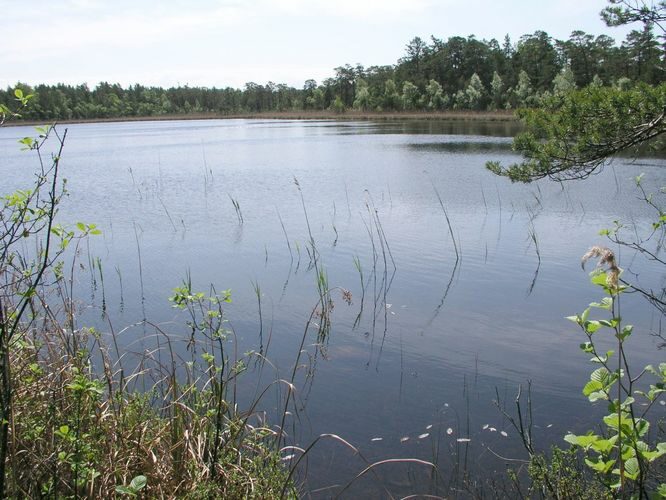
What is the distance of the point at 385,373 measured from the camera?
245 inches

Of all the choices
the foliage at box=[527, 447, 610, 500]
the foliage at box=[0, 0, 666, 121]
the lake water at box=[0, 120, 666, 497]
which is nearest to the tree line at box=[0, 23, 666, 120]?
the foliage at box=[0, 0, 666, 121]

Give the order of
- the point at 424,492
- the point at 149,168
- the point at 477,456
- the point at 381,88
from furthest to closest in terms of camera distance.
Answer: the point at 381,88 < the point at 149,168 < the point at 477,456 < the point at 424,492

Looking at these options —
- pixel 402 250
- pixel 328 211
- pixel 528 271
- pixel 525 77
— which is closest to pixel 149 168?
pixel 328 211

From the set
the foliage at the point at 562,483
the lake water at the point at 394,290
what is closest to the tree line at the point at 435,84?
the lake water at the point at 394,290

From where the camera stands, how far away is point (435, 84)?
74062 mm

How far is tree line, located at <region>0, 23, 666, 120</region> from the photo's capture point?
61031 mm

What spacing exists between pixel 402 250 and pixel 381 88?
73966 millimetres

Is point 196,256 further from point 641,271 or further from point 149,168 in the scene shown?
point 149,168

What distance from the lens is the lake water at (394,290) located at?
5.10 metres

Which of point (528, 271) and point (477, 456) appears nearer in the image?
point (477, 456)

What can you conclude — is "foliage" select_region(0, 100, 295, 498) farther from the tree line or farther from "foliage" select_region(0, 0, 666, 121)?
the tree line

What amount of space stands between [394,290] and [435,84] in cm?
7006

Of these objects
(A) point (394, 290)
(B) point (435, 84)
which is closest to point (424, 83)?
(B) point (435, 84)

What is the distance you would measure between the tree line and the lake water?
1290 inches
